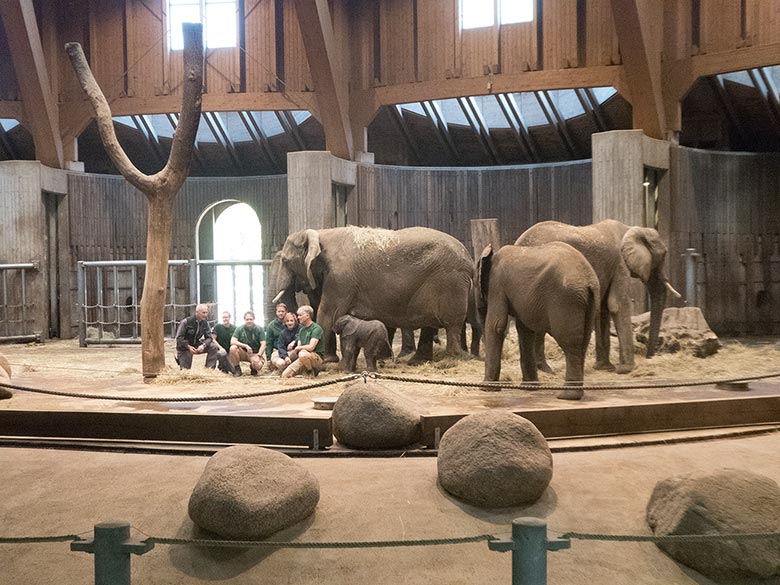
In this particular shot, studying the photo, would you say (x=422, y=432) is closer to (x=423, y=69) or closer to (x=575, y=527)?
(x=575, y=527)

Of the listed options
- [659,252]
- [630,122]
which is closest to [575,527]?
[659,252]

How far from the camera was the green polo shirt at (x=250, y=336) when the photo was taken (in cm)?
1097

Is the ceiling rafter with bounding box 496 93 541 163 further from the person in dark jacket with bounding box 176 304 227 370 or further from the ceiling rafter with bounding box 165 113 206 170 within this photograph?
the person in dark jacket with bounding box 176 304 227 370

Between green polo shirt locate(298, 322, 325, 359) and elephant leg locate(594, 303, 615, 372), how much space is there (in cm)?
329

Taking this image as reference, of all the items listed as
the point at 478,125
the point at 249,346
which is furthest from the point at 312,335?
the point at 478,125

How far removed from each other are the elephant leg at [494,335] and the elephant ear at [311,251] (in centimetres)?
318

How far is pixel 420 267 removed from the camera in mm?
11430

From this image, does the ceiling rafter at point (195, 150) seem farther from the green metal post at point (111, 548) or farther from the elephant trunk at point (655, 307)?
the green metal post at point (111, 548)

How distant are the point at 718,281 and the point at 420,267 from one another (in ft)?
26.1

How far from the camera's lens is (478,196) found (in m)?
19.0

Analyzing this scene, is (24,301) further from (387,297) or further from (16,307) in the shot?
(387,297)

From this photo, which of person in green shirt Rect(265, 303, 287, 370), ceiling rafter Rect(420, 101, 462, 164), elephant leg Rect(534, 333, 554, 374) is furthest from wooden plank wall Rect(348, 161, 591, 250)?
elephant leg Rect(534, 333, 554, 374)

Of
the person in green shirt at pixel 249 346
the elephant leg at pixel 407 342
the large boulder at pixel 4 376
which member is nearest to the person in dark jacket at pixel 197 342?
the person in green shirt at pixel 249 346

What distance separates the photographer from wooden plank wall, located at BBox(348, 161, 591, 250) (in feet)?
59.9
